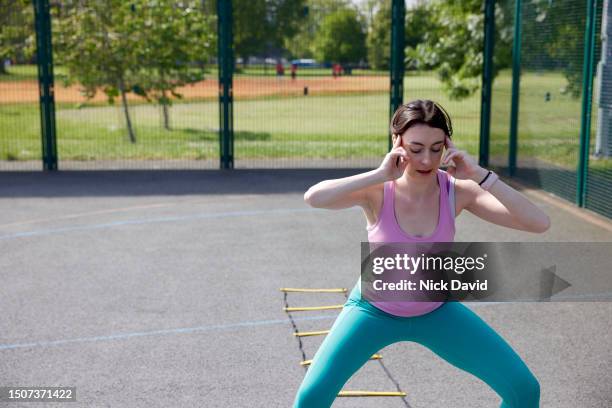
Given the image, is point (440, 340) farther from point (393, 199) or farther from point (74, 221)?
point (74, 221)

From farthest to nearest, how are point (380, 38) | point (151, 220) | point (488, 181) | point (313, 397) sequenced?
point (380, 38)
point (151, 220)
point (488, 181)
point (313, 397)

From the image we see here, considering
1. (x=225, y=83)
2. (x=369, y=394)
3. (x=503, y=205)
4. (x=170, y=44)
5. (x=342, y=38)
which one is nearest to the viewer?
(x=503, y=205)

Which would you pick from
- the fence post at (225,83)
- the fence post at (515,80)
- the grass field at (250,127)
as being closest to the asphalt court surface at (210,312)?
the fence post at (515,80)

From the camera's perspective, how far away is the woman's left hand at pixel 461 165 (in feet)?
12.7

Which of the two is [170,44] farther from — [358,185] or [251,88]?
[358,185]

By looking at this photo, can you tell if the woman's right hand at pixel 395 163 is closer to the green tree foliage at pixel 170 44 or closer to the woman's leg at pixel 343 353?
the woman's leg at pixel 343 353

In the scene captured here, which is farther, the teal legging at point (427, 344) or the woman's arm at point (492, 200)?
the woman's arm at point (492, 200)

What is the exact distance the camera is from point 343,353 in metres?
3.85

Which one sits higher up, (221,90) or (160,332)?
(221,90)

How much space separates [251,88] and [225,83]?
1.61 ft

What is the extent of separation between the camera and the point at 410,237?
402cm

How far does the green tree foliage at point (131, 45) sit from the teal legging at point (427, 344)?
42.9 feet

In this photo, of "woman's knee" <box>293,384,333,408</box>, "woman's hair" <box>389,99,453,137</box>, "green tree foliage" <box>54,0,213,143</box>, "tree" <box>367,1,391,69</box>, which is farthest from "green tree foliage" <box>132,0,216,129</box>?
"woman's knee" <box>293,384,333,408</box>

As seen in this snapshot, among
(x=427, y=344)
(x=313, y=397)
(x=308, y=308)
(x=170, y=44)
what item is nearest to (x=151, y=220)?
(x=308, y=308)
